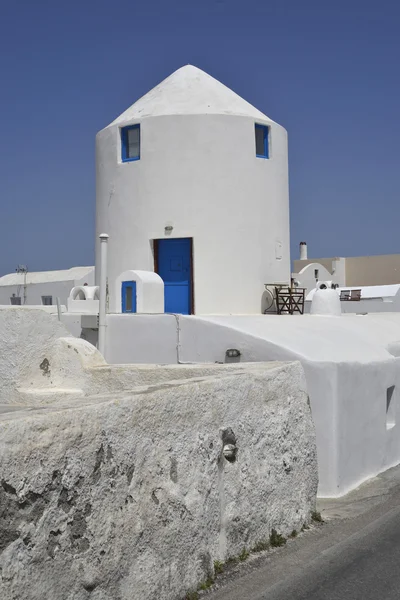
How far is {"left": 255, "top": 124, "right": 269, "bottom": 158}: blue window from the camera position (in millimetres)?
14430

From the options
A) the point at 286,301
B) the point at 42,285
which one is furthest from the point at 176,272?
the point at 42,285

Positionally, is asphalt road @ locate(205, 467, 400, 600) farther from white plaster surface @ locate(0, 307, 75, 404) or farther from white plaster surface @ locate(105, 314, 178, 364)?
white plaster surface @ locate(105, 314, 178, 364)

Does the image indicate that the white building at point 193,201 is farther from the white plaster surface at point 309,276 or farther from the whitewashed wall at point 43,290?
the whitewashed wall at point 43,290

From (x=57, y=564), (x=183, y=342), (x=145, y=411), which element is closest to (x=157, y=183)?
(x=183, y=342)

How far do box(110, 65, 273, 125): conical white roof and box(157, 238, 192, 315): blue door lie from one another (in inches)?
96.2

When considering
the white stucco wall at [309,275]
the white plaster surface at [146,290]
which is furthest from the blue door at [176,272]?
the white stucco wall at [309,275]

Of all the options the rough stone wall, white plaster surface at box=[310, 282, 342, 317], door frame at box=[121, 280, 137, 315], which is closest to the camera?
the rough stone wall

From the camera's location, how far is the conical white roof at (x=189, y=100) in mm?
13797

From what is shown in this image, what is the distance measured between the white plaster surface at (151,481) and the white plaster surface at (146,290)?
463cm

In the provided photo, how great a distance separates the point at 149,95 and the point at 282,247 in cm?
402

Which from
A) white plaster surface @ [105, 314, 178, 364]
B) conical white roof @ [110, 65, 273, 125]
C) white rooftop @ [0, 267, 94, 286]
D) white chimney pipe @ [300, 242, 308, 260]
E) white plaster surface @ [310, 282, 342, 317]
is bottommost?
white plaster surface @ [105, 314, 178, 364]

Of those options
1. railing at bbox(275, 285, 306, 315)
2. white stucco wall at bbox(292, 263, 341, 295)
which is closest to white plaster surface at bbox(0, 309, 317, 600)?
railing at bbox(275, 285, 306, 315)

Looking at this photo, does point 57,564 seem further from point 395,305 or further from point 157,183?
point 395,305

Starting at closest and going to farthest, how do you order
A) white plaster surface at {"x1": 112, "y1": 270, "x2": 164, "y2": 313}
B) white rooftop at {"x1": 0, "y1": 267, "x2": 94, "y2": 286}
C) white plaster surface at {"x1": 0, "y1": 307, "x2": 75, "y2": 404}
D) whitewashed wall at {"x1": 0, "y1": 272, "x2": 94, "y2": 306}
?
white plaster surface at {"x1": 0, "y1": 307, "x2": 75, "y2": 404}, white plaster surface at {"x1": 112, "y1": 270, "x2": 164, "y2": 313}, whitewashed wall at {"x1": 0, "y1": 272, "x2": 94, "y2": 306}, white rooftop at {"x1": 0, "y1": 267, "x2": 94, "y2": 286}
